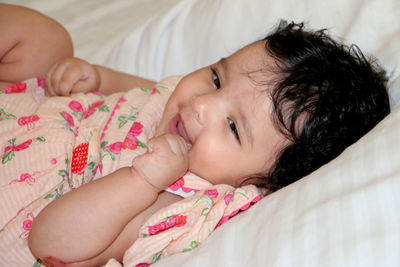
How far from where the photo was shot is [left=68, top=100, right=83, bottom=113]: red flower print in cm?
125

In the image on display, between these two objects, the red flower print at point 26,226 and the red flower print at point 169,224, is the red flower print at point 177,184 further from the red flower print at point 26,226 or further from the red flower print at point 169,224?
the red flower print at point 26,226

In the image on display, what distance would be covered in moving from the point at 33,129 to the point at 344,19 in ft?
2.97

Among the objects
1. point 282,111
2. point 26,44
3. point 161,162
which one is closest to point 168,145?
point 161,162

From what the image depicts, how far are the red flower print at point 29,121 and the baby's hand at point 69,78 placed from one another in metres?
0.15

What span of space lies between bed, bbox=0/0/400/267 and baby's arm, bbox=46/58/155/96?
189mm

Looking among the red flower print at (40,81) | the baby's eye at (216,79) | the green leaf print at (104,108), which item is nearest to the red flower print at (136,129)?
the green leaf print at (104,108)

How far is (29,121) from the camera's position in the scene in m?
1.16

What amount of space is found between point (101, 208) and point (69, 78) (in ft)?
1.67

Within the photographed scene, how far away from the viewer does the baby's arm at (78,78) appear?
1.29 meters

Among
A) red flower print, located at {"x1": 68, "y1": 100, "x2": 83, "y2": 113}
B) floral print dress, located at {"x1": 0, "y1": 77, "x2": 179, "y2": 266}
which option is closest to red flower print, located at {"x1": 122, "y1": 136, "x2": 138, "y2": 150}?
floral print dress, located at {"x1": 0, "y1": 77, "x2": 179, "y2": 266}

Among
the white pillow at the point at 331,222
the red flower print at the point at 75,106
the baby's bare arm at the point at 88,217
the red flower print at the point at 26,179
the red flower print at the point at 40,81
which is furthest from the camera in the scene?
the red flower print at the point at 40,81

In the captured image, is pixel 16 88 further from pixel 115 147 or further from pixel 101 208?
pixel 101 208

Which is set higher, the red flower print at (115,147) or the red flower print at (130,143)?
the red flower print at (130,143)

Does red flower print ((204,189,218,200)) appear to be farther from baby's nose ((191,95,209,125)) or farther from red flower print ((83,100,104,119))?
red flower print ((83,100,104,119))
